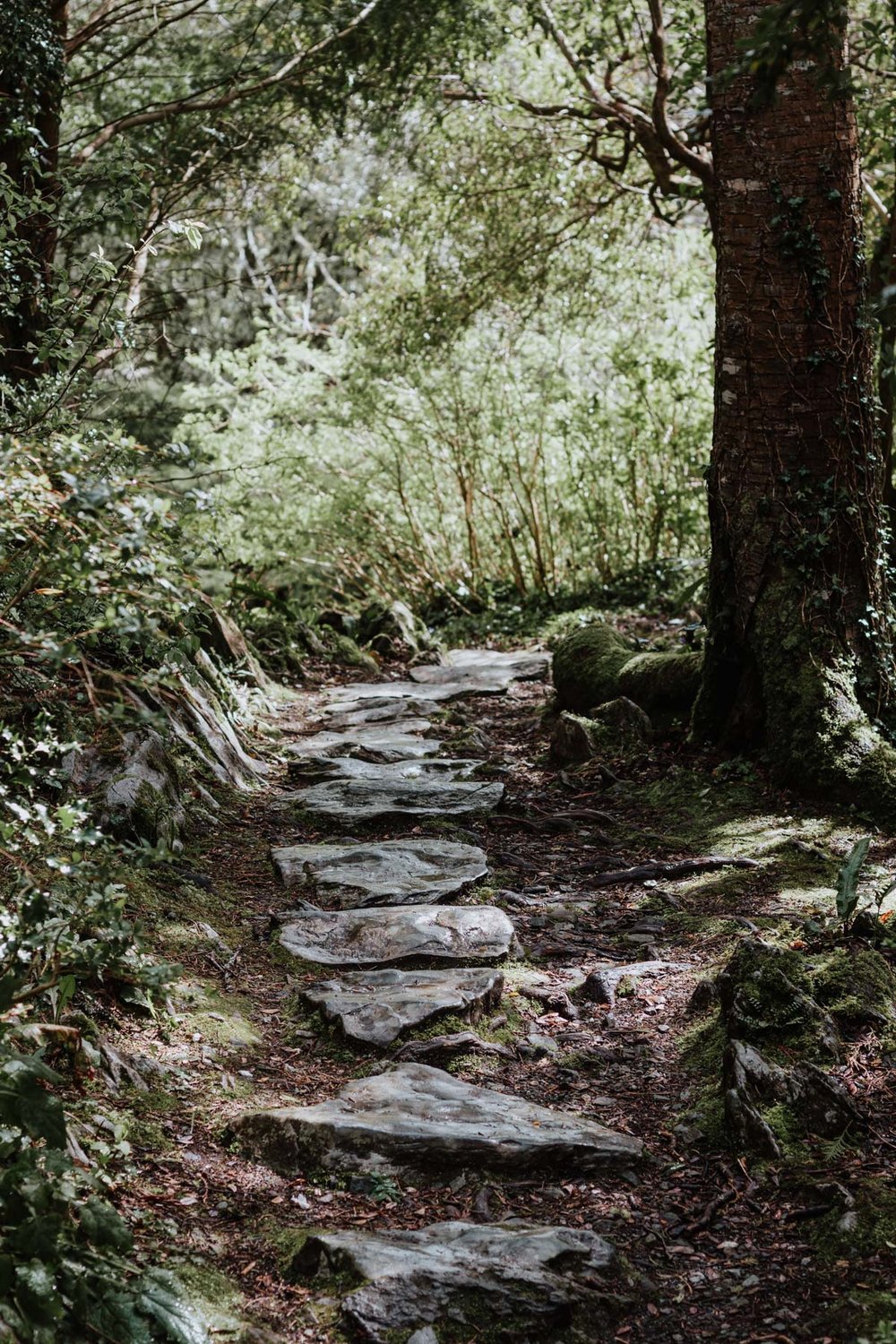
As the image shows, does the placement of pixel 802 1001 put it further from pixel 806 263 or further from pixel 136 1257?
pixel 806 263

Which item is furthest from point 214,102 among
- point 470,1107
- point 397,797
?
point 470,1107

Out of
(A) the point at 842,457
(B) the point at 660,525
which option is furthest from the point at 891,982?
(B) the point at 660,525

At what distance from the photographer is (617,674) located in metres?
6.41

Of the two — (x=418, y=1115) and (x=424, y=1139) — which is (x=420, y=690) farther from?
(x=424, y=1139)

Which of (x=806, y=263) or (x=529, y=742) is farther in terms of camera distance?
(x=529, y=742)

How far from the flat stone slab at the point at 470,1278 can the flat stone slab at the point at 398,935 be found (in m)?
1.36

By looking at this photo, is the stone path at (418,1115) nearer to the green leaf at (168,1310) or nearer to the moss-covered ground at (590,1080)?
the moss-covered ground at (590,1080)

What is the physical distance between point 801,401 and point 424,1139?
3712 millimetres

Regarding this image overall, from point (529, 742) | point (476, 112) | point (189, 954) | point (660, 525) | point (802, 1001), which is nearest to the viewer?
point (802, 1001)

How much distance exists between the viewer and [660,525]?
9.96 metres

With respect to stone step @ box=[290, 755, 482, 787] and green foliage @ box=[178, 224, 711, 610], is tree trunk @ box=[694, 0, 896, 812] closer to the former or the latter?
stone step @ box=[290, 755, 482, 787]

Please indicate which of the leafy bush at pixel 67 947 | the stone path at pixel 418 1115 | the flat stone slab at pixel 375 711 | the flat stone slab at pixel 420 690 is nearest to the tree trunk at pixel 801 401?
the stone path at pixel 418 1115

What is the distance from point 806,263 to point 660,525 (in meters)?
4.96

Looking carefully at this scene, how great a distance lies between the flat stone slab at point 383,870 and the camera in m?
4.13
